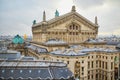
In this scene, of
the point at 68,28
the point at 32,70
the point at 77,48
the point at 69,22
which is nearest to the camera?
the point at 32,70

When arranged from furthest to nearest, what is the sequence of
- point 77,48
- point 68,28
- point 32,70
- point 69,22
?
1. point 68,28
2. point 69,22
3. point 77,48
4. point 32,70

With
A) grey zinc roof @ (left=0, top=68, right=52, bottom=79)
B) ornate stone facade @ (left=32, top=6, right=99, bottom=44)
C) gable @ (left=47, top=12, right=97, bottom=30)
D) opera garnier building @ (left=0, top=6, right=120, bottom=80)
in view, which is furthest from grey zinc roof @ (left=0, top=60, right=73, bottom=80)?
gable @ (left=47, top=12, right=97, bottom=30)

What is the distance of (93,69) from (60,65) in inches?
1309

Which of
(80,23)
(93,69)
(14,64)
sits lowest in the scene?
(93,69)

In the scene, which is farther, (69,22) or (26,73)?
(69,22)

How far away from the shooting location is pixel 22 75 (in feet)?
185

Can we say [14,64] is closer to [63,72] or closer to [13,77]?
[13,77]

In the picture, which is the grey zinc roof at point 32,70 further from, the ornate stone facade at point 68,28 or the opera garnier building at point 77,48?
the ornate stone facade at point 68,28

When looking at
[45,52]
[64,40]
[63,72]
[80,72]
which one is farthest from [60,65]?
[64,40]

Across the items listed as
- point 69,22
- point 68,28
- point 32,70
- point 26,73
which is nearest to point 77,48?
point 68,28

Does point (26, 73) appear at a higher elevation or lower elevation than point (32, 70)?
lower

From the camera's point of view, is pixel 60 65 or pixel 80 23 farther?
pixel 80 23

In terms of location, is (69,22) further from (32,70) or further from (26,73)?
(26,73)

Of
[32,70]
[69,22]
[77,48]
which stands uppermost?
[69,22]
